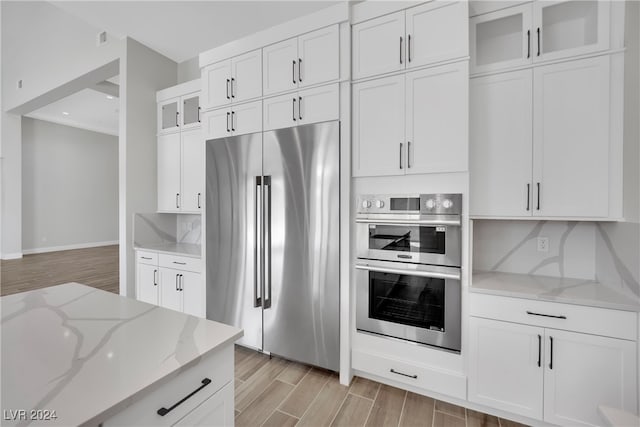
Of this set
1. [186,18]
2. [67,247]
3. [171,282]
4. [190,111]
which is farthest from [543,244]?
[67,247]

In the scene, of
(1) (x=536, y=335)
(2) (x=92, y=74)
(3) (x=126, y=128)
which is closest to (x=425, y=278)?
(1) (x=536, y=335)

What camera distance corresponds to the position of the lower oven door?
1867 millimetres

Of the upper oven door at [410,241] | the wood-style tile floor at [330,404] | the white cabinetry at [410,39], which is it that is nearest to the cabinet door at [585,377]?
the wood-style tile floor at [330,404]

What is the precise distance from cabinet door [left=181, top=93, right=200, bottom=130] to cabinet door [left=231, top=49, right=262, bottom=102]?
3.11 ft

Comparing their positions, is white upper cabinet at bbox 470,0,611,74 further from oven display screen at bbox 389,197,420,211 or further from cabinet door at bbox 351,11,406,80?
oven display screen at bbox 389,197,420,211

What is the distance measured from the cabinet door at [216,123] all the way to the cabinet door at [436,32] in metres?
1.65

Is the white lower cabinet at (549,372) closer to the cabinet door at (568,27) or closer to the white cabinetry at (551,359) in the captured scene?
the white cabinetry at (551,359)

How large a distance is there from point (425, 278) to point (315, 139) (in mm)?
1311

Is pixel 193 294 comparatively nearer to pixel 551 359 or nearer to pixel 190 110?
pixel 190 110

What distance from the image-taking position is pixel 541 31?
74.0 inches

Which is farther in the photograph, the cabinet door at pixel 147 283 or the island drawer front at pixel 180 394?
the cabinet door at pixel 147 283

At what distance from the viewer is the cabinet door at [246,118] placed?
2479mm

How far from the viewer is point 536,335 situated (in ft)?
5.51

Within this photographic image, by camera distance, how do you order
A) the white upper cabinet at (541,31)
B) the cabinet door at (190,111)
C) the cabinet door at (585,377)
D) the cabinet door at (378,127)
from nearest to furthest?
the cabinet door at (585,377) → the white upper cabinet at (541,31) → the cabinet door at (378,127) → the cabinet door at (190,111)
